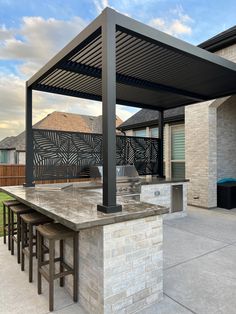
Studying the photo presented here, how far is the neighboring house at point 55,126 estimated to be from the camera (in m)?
23.1

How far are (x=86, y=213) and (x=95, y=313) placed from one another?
0.92 m

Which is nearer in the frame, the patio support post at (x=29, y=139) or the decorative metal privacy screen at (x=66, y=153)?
the patio support post at (x=29, y=139)

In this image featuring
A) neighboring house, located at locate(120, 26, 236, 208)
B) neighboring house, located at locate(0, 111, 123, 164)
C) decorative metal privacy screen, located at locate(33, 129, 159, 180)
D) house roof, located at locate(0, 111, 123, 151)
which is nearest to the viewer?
decorative metal privacy screen, located at locate(33, 129, 159, 180)

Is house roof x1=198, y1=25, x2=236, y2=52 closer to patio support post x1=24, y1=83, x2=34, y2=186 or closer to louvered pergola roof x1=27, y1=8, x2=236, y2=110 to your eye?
louvered pergola roof x1=27, y1=8, x2=236, y2=110

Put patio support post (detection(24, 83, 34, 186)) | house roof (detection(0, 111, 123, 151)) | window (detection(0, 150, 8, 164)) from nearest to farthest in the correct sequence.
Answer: patio support post (detection(24, 83, 34, 186)) → house roof (detection(0, 111, 123, 151)) → window (detection(0, 150, 8, 164))

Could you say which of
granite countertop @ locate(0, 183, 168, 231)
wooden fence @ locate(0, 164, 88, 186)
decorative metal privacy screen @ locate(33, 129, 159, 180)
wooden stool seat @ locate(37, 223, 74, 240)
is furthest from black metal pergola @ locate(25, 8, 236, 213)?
wooden fence @ locate(0, 164, 88, 186)

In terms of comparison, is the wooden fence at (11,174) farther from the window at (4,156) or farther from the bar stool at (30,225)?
the window at (4,156)

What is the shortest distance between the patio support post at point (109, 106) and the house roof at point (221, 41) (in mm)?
5034

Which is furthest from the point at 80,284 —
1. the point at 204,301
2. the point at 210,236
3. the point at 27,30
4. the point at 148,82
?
the point at 27,30

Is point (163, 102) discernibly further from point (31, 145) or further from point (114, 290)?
point (114, 290)

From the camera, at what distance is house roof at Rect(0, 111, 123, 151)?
23.8m

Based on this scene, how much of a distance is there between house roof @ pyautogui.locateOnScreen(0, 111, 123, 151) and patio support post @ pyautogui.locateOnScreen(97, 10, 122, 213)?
2109 centimetres

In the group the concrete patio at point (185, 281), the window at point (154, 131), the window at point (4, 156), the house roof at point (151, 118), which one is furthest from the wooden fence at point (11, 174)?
the window at point (4, 156)

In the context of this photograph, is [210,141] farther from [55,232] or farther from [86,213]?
[55,232]
